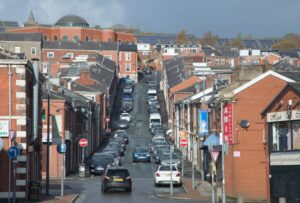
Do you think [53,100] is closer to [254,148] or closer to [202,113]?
[202,113]

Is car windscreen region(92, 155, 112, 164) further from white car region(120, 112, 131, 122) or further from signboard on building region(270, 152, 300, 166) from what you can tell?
white car region(120, 112, 131, 122)

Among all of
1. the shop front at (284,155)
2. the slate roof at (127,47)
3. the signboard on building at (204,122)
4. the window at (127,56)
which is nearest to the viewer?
the shop front at (284,155)

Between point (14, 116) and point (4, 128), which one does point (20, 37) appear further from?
point (4, 128)

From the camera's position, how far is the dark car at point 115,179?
54.4 meters

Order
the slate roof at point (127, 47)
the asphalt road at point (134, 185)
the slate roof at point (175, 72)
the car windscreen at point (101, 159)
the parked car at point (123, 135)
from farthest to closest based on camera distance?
the slate roof at point (127, 47) < the slate roof at point (175, 72) < the parked car at point (123, 135) < the car windscreen at point (101, 159) < the asphalt road at point (134, 185)

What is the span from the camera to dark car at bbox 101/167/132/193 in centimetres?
5441

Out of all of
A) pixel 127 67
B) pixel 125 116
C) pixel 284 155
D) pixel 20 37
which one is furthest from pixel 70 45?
pixel 284 155

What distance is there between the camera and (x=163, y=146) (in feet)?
308

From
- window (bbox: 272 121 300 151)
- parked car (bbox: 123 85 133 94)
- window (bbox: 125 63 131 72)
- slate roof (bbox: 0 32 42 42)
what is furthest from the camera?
window (bbox: 125 63 131 72)

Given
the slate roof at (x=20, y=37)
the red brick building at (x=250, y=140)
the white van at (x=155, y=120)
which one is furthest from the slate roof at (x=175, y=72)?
the red brick building at (x=250, y=140)

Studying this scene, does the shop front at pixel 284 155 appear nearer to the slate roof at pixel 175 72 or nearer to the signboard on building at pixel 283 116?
the signboard on building at pixel 283 116

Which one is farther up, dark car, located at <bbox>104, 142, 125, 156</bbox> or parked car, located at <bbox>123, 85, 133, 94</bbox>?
parked car, located at <bbox>123, 85, 133, 94</bbox>

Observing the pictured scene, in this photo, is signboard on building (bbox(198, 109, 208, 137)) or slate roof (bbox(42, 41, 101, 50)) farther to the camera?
slate roof (bbox(42, 41, 101, 50))

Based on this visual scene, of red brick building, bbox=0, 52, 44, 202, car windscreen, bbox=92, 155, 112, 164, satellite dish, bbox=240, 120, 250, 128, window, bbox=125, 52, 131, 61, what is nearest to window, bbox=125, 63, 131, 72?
window, bbox=125, 52, 131, 61
